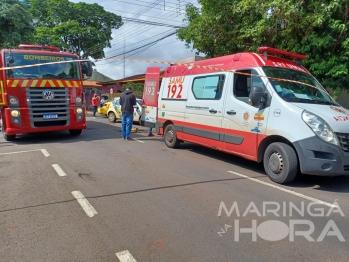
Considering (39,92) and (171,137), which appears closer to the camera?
(171,137)

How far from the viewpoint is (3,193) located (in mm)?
4582

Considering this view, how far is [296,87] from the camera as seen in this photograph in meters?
5.69

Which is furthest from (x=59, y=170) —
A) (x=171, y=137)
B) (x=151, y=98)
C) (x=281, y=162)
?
(x=151, y=98)

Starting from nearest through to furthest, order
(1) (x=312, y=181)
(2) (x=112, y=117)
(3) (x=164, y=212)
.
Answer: (3) (x=164, y=212), (1) (x=312, y=181), (2) (x=112, y=117)

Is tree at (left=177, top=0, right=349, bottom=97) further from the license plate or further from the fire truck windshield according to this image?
the license plate

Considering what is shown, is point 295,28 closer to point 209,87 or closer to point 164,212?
point 209,87

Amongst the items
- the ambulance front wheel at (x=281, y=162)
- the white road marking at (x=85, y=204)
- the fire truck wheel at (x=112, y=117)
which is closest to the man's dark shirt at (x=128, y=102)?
the white road marking at (x=85, y=204)

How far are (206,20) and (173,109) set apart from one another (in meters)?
4.35

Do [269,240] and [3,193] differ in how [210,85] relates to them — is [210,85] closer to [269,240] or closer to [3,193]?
[269,240]

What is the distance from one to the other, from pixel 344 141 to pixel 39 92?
8.22 meters

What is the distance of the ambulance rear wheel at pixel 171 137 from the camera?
825 centimetres

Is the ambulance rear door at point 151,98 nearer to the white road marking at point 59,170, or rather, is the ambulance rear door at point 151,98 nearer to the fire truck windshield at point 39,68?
the fire truck windshield at point 39,68

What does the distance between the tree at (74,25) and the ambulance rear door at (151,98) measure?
24450 millimetres

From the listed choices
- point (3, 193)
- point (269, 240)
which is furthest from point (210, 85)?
point (3, 193)
